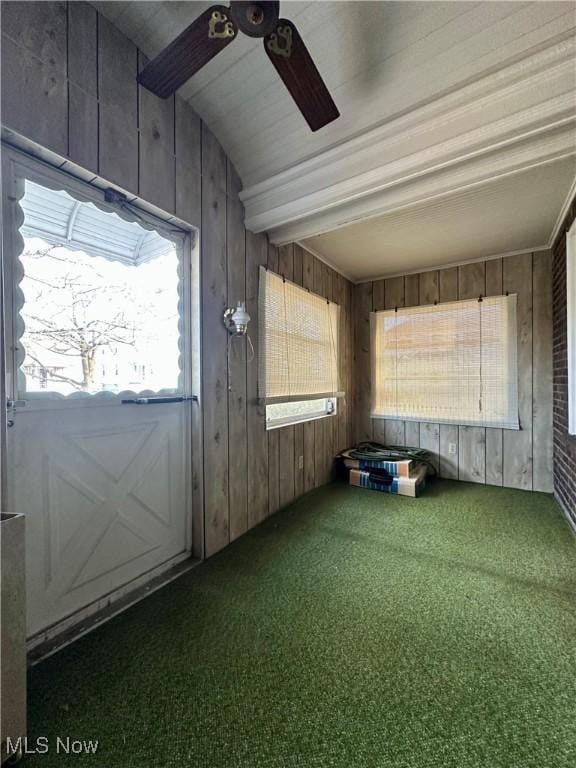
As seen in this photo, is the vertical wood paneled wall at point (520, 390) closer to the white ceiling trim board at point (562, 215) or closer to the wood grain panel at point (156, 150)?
the white ceiling trim board at point (562, 215)

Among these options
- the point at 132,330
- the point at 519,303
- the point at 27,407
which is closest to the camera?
the point at 27,407

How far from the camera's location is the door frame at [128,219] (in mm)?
1243

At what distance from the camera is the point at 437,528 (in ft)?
7.89

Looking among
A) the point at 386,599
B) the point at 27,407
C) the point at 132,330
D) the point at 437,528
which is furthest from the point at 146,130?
the point at 437,528

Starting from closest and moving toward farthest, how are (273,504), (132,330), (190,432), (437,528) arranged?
(132,330)
(190,432)
(437,528)
(273,504)

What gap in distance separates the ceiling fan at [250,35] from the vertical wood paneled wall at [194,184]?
1.07 ft

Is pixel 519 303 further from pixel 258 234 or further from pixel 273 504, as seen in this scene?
pixel 273 504

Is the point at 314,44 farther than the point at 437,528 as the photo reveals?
No

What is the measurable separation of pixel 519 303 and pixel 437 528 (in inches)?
95.9

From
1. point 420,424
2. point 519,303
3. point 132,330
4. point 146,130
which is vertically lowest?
point 420,424

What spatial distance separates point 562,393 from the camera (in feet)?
8.93

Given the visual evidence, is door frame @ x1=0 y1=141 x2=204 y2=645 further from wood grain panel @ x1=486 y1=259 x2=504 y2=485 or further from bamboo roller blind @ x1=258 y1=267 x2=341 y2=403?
wood grain panel @ x1=486 y1=259 x2=504 y2=485

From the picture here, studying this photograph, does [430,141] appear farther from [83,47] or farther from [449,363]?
[449,363]

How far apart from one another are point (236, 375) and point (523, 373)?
2.94m
